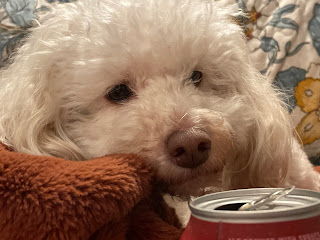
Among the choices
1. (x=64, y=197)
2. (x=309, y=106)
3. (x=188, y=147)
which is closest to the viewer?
(x=64, y=197)

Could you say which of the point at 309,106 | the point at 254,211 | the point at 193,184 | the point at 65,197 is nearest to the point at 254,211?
the point at 254,211

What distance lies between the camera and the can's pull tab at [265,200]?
556 mm

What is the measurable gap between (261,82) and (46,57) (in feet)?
1.87

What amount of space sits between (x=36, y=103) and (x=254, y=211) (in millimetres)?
673

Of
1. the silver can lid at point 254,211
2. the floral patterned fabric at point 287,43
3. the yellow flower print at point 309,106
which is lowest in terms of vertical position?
the yellow flower print at point 309,106

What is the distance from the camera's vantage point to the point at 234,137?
1026 millimetres

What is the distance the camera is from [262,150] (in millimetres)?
1087

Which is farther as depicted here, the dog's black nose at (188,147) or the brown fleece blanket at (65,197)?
the dog's black nose at (188,147)

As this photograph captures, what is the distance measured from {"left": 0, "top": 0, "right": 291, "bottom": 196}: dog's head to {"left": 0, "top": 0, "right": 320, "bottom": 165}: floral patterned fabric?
2.02ft

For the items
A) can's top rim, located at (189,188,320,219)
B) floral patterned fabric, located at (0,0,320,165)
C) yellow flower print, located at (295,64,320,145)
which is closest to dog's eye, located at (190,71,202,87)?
can's top rim, located at (189,188,320,219)

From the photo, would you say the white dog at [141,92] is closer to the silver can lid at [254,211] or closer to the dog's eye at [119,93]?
the dog's eye at [119,93]

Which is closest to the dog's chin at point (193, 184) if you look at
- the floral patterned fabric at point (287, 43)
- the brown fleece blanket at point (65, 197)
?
the brown fleece blanket at point (65, 197)

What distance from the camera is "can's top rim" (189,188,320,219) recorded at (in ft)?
1.66

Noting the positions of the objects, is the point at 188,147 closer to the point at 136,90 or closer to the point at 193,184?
the point at 193,184
